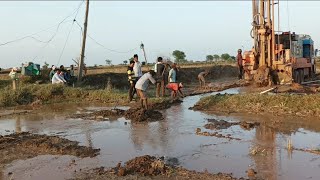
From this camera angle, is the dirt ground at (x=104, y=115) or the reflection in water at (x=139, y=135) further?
the dirt ground at (x=104, y=115)

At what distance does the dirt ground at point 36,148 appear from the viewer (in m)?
8.15

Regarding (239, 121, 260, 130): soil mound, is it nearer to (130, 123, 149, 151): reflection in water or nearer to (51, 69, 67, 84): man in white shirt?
(130, 123, 149, 151): reflection in water

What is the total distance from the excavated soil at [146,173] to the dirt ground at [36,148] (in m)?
1.45

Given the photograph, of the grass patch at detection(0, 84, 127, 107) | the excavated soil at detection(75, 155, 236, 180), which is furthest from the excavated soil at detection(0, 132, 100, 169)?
the grass patch at detection(0, 84, 127, 107)

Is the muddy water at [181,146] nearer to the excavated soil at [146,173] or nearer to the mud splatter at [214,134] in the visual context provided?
the mud splatter at [214,134]

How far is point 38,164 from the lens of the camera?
7.50m

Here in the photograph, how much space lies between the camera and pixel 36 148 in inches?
345

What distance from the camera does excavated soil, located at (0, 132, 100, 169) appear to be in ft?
26.8

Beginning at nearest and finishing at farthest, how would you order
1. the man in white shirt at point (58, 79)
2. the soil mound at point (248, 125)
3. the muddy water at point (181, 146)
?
the muddy water at point (181, 146)
the soil mound at point (248, 125)
the man in white shirt at point (58, 79)

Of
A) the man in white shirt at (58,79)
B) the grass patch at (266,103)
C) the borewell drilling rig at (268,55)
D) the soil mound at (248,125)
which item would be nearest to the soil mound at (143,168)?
the soil mound at (248,125)

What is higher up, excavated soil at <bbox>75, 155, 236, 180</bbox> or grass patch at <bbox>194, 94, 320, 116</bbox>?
grass patch at <bbox>194, 94, 320, 116</bbox>

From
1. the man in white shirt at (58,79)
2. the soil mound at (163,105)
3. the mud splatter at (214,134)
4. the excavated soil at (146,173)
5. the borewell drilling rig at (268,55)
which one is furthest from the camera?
the man in white shirt at (58,79)

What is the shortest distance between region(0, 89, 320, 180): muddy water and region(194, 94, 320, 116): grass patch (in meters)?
1.10

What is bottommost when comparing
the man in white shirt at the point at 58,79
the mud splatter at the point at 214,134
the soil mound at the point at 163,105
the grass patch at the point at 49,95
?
the mud splatter at the point at 214,134
